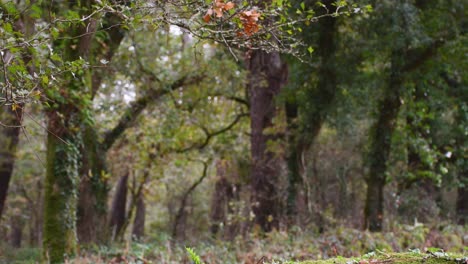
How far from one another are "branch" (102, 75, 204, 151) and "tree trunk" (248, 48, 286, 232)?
187 cm

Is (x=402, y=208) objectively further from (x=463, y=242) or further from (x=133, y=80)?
(x=133, y=80)

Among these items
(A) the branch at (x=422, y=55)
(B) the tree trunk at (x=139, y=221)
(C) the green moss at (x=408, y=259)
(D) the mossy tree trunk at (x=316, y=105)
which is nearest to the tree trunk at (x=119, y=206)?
(B) the tree trunk at (x=139, y=221)

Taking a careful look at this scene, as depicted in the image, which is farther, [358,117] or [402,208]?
[402,208]

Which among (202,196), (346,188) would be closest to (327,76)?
(346,188)

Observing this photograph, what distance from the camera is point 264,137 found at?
15.4 metres

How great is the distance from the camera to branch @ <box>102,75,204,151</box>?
1527 cm

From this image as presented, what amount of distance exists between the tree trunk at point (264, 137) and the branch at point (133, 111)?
1865 millimetres

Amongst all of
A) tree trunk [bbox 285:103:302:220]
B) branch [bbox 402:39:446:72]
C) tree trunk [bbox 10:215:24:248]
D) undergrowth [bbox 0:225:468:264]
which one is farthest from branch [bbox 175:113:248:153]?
tree trunk [bbox 10:215:24:248]

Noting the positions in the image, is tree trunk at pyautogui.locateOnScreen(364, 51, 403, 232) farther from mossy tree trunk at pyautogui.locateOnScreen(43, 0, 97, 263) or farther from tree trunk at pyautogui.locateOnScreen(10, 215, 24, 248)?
tree trunk at pyautogui.locateOnScreen(10, 215, 24, 248)

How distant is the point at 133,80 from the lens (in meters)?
14.3

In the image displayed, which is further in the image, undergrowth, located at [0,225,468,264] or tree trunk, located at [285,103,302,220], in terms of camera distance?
tree trunk, located at [285,103,302,220]

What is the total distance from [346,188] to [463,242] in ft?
38.8

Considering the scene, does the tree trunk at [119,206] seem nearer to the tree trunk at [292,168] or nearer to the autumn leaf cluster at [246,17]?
the tree trunk at [292,168]

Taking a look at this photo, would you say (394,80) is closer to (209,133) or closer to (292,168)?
(292,168)
